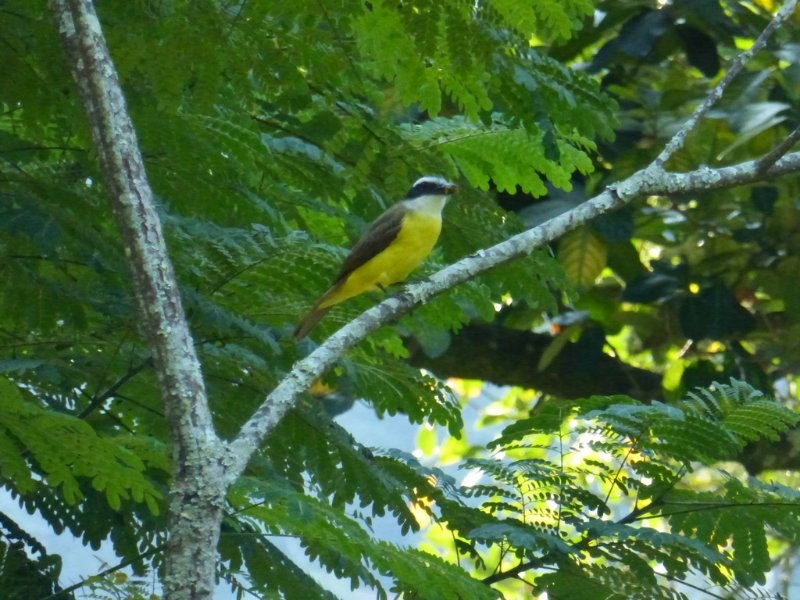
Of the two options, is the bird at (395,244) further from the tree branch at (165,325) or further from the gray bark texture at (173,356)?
the tree branch at (165,325)

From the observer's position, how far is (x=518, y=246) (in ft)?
11.0

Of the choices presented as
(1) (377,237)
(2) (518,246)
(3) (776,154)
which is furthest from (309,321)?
(3) (776,154)

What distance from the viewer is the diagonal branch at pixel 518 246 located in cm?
262

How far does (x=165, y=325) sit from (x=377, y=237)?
7.80ft

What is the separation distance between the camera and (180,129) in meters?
3.63

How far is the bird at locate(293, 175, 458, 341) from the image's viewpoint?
4.21 m

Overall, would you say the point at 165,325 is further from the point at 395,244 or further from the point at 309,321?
the point at 395,244

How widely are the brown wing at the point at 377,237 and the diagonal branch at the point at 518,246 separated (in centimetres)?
95

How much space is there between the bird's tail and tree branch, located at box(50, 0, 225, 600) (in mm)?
1533

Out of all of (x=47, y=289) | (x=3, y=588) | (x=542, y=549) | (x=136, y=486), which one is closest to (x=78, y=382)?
(x=47, y=289)

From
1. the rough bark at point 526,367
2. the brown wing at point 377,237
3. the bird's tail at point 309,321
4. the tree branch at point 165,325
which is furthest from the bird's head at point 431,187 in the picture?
the rough bark at point 526,367

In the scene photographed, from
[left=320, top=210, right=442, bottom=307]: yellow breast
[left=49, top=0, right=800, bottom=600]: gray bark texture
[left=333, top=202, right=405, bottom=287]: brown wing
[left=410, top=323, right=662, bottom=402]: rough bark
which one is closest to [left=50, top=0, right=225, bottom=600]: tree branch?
[left=49, top=0, right=800, bottom=600]: gray bark texture

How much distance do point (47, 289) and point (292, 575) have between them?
3.06 ft

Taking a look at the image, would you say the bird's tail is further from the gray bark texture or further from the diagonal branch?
the gray bark texture
